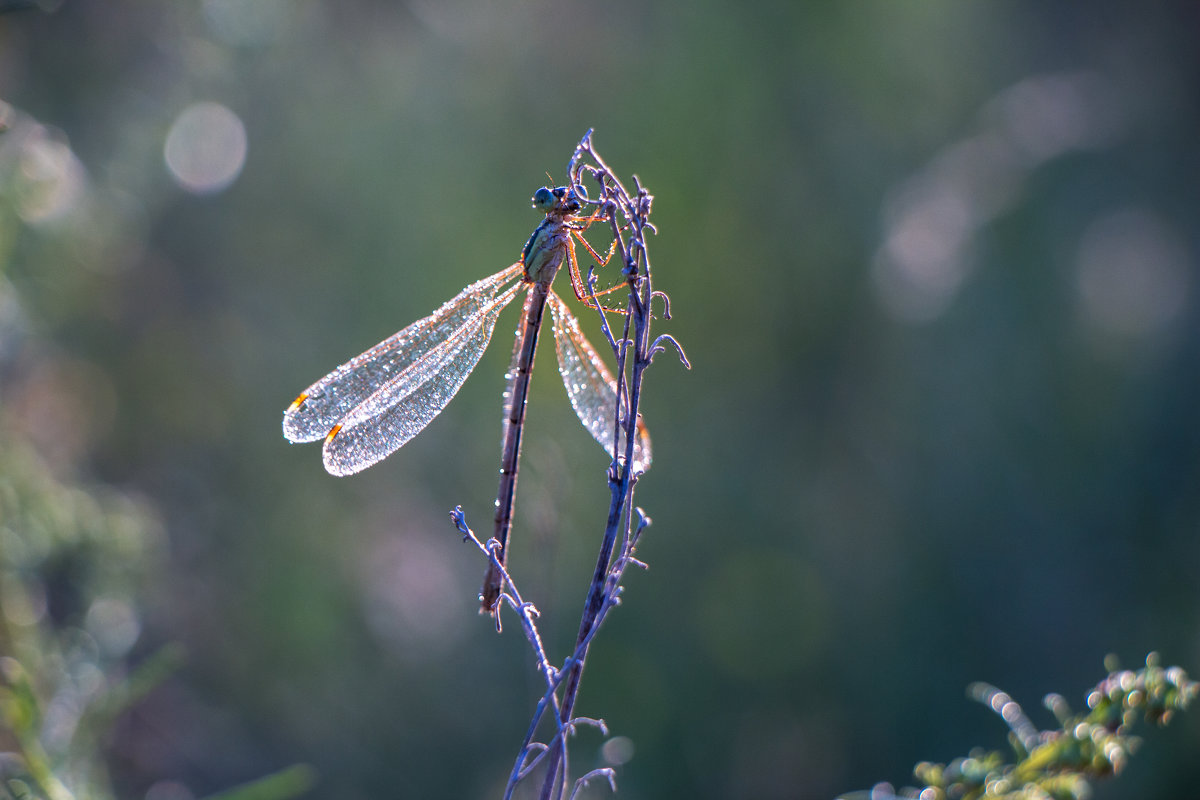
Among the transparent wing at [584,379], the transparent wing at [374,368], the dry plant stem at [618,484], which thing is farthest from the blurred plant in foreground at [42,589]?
the transparent wing at [584,379]

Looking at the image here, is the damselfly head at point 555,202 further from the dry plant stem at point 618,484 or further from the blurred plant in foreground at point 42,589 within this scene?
the blurred plant in foreground at point 42,589

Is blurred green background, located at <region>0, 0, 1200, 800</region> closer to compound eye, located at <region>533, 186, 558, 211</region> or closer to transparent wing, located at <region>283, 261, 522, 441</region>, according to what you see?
transparent wing, located at <region>283, 261, 522, 441</region>

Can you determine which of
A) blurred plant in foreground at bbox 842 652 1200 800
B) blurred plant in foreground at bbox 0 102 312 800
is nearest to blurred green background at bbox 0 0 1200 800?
blurred plant in foreground at bbox 0 102 312 800

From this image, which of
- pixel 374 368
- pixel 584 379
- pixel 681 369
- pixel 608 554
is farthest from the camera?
pixel 681 369

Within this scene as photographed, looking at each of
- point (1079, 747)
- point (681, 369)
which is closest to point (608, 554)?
point (1079, 747)

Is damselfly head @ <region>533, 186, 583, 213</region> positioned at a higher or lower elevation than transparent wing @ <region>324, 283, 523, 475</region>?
higher

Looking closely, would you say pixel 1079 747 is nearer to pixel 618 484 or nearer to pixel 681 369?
pixel 618 484
